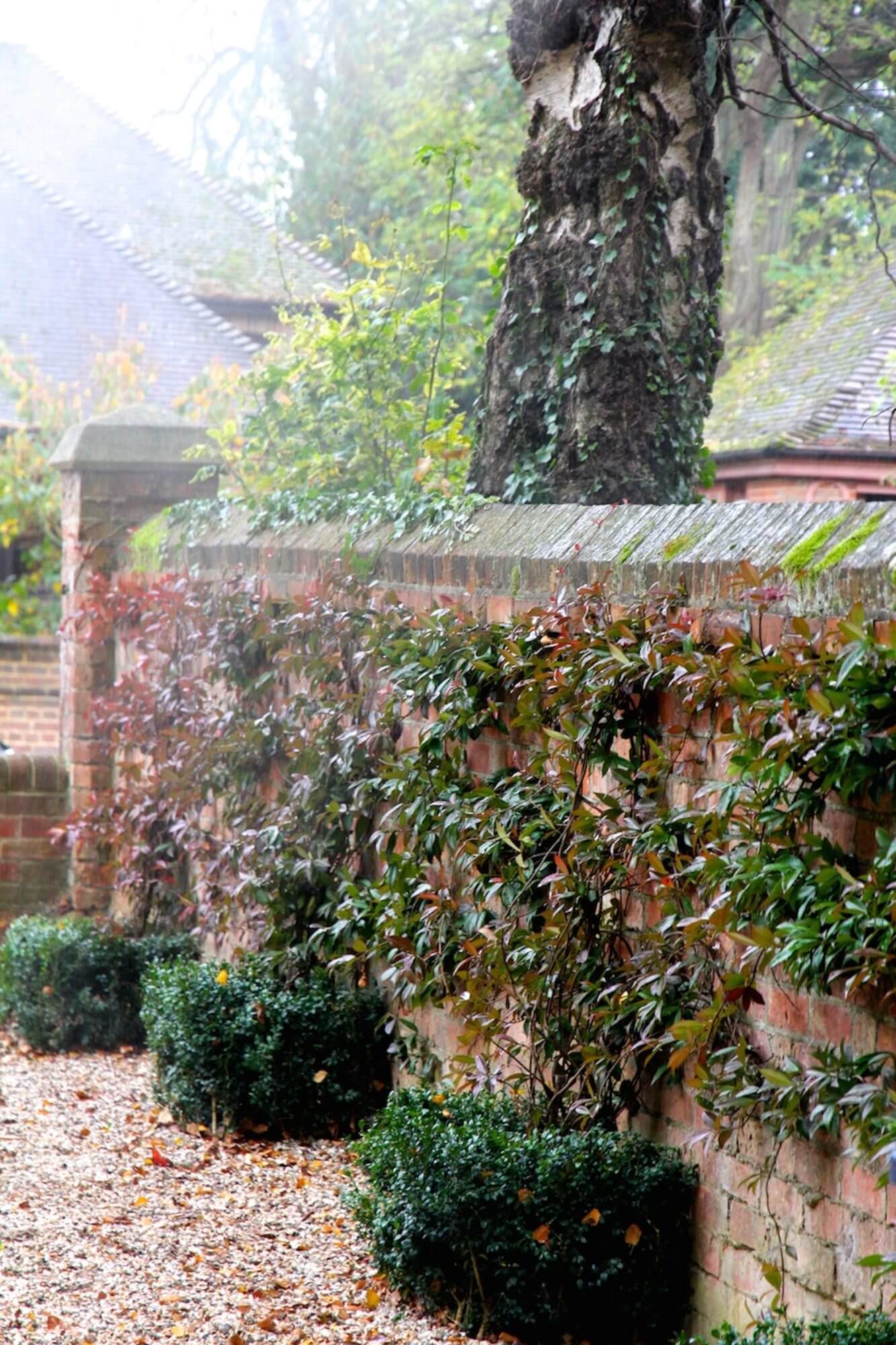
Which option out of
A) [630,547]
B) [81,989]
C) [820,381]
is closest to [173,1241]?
[630,547]

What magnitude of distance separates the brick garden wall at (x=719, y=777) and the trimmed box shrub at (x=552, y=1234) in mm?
90

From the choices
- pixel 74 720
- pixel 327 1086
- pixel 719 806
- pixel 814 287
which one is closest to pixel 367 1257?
pixel 327 1086

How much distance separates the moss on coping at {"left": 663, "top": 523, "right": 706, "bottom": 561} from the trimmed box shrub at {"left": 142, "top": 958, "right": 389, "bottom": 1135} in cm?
226

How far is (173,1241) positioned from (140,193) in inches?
919

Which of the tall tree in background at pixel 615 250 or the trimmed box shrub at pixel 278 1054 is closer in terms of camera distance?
the trimmed box shrub at pixel 278 1054

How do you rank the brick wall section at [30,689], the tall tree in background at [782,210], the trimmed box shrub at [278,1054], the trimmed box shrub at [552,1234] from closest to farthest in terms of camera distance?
the trimmed box shrub at [552,1234], the trimmed box shrub at [278,1054], the brick wall section at [30,689], the tall tree in background at [782,210]

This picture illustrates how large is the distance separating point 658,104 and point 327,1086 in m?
3.50

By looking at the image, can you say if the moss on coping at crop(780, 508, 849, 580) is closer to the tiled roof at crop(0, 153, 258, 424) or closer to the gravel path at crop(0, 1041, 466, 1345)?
the gravel path at crop(0, 1041, 466, 1345)

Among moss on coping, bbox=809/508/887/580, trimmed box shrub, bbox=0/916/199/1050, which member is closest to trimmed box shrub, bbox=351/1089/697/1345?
moss on coping, bbox=809/508/887/580

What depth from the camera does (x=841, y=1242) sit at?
2.84m

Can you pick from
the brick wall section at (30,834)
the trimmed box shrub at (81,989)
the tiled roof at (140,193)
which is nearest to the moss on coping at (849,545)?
the trimmed box shrub at (81,989)

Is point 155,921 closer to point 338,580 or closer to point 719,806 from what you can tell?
point 338,580

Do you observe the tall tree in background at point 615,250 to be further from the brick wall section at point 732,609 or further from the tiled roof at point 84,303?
the tiled roof at point 84,303

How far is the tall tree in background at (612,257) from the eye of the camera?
518cm
